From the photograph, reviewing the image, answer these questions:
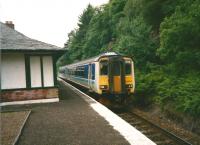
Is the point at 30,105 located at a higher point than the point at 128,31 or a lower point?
lower

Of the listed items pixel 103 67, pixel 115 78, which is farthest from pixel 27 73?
pixel 115 78

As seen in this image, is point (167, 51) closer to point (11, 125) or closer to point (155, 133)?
point (155, 133)

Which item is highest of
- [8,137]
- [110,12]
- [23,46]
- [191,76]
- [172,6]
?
[110,12]

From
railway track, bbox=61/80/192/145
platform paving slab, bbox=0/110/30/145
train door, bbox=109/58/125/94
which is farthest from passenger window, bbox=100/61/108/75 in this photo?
platform paving slab, bbox=0/110/30/145

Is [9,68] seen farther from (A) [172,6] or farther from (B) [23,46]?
(A) [172,6]

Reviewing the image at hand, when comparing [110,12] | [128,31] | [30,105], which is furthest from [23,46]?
[110,12]

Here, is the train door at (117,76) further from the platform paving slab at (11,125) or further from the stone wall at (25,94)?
the platform paving slab at (11,125)

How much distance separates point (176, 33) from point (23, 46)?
7.67 metres

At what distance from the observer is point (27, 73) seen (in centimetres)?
1756

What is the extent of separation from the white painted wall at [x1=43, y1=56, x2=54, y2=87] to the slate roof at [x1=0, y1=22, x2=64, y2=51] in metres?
0.68

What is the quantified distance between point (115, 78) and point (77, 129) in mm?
8387

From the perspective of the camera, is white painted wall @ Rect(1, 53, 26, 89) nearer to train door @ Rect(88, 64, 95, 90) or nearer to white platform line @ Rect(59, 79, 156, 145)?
train door @ Rect(88, 64, 95, 90)

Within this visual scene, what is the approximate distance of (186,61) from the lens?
59.3ft

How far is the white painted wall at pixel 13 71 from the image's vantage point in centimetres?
1745
